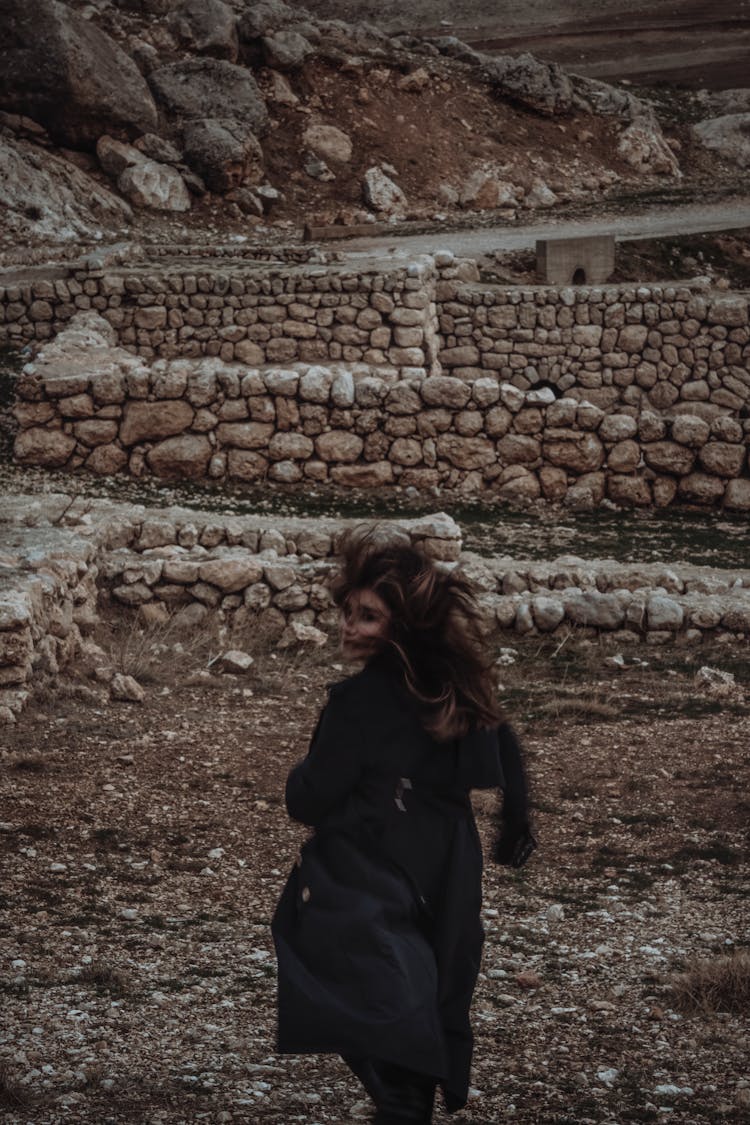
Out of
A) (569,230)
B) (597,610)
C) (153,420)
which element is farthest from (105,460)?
(569,230)

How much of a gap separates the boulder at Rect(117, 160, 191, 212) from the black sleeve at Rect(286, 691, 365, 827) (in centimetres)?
2127

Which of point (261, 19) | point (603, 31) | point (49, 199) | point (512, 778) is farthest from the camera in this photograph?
point (603, 31)

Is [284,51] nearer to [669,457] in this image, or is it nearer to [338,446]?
[338,446]

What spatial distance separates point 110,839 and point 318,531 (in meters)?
5.35

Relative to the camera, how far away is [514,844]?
3.68 metres

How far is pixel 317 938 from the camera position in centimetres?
334

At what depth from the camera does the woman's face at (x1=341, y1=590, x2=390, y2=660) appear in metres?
3.55

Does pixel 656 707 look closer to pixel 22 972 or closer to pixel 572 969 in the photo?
pixel 572 969

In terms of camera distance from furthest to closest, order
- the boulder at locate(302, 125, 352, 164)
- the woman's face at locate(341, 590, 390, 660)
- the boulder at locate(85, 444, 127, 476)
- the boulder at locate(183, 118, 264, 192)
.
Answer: the boulder at locate(302, 125, 352, 164), the boulder at locate(183, 118, 264, 192), the boulder at locate(85, 444, 127, 476), the woman's face at locate(341, 590, 390, 660)

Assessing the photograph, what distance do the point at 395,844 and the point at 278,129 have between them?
25.7 metres

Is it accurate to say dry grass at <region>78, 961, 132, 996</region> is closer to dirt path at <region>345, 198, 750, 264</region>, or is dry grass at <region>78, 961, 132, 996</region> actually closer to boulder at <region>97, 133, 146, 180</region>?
dirt path at <region>345, 198, 750, 264</region>

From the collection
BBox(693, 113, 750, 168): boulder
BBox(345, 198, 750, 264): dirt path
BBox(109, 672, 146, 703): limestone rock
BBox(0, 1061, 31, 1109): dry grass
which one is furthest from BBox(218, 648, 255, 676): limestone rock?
BBox(693, 113, 750, 168): boulder

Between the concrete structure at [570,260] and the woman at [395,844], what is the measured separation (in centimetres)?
1609

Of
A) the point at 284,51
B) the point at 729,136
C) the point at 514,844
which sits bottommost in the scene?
the point at 514,844
